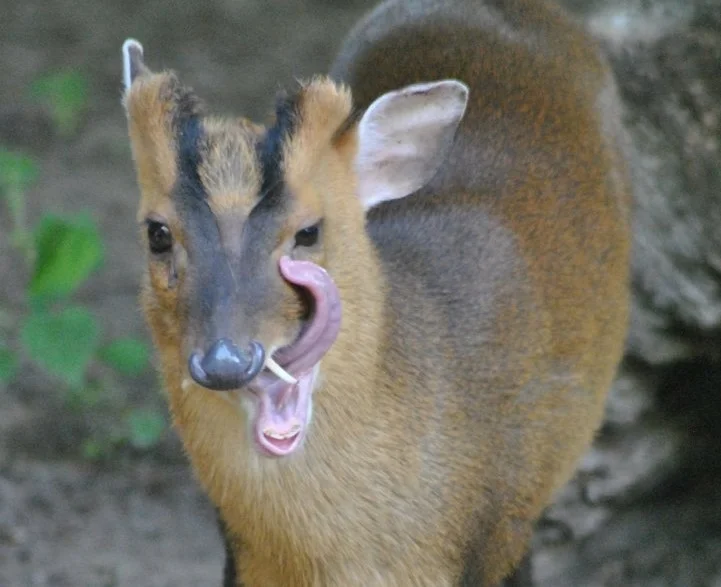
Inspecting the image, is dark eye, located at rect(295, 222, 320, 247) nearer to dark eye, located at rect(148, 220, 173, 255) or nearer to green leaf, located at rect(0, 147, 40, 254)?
dark eye, located at rect(148, 220, 173, 255)

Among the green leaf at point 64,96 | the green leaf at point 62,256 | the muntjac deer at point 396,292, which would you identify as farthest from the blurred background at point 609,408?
the green leaf at point 64,96

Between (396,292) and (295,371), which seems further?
(396,292)

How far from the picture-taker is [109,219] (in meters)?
6.89

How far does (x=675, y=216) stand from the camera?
16.4 ft

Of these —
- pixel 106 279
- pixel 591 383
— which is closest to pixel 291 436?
pixel 591 383

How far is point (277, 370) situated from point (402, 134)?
79 centimetres

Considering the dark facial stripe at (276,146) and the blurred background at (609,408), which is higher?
the dark facial stripe at (276,146)

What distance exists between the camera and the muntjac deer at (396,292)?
316cm

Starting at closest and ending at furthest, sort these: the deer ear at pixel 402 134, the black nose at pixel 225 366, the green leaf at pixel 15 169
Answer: the black nose at pixel 225 366 → the deer ear at pixel 402 134 → the green leaf at pixel 15 169

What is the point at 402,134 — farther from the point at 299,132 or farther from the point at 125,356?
the point at 125,356

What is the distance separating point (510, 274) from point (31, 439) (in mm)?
2320

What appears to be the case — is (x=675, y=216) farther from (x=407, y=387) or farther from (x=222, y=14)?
(x=222, y=14)

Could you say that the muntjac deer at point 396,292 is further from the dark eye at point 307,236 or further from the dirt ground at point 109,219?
the dirt ground at point 109,219

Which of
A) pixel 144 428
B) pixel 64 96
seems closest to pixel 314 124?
pixel 144 428
